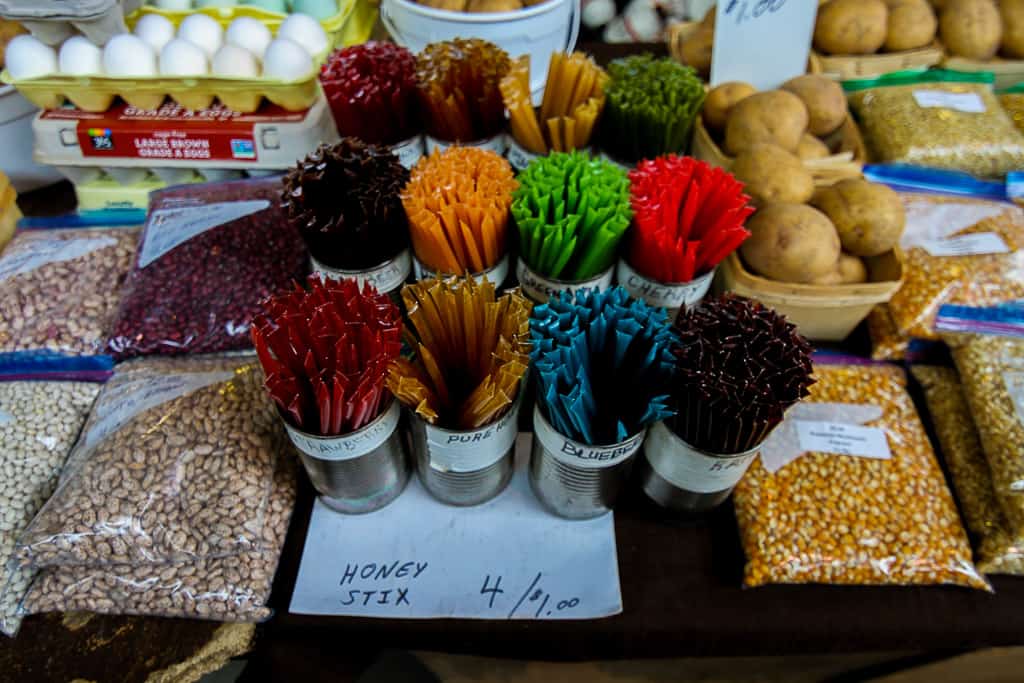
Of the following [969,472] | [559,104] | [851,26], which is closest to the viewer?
[969,472]

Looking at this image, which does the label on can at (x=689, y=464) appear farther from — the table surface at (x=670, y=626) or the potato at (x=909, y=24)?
the potato at (x=909, y=24)

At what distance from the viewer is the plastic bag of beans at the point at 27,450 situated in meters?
0.68

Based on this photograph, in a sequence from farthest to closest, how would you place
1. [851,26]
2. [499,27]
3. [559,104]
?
[851,26] → [499,27] → [559,104]

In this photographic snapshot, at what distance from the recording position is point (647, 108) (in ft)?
2.80

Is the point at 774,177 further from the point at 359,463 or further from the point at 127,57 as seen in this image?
the point at 127,57

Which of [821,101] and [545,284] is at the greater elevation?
[821,101]

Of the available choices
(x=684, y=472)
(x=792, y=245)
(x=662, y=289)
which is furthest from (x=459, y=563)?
(x=792, y=245)

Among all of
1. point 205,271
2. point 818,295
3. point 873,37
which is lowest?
point 205,271

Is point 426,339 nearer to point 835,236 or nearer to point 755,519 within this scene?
point 755,519

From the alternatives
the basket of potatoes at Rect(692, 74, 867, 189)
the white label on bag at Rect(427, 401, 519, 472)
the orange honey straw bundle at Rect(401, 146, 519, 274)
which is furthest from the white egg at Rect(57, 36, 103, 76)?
the basket of potatoes at Rect(692, 74, 867, 189)

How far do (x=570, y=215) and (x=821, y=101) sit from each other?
72 centimetres

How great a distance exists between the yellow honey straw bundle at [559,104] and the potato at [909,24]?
786mm

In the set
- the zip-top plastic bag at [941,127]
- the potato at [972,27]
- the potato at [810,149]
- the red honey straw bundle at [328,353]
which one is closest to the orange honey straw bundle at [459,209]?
the red honey straw bundle at [328,353]

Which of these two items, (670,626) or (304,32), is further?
(304,32)
